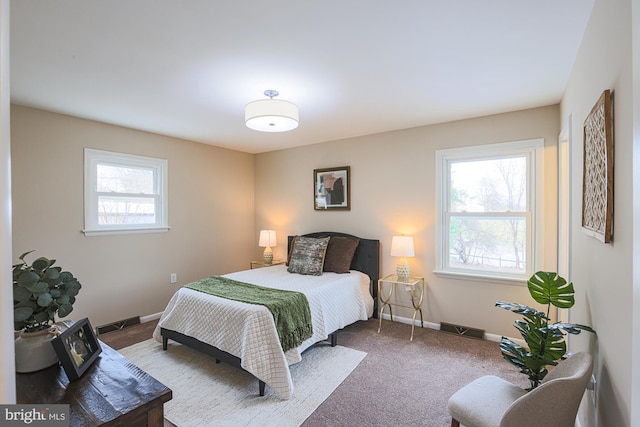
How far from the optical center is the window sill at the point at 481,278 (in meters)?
3.19

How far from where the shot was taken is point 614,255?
1232 mm

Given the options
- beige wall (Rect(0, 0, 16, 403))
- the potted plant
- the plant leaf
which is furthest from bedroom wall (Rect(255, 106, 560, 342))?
beige wall (Rect(0, 0, 16, 403))

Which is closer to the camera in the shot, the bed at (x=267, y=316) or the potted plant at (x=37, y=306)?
the potted plant at (x=37, y=306)

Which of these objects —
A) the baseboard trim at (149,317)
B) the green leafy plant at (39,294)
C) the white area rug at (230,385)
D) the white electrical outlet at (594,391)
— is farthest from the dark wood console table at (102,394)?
the baseboard trim at (149,317)

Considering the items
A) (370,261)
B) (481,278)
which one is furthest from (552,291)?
(370,261)

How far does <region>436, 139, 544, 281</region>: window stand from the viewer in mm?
3154

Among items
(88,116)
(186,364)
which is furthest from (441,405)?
(88,116)

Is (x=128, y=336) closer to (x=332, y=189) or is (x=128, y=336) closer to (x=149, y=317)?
(x=149, y=317)

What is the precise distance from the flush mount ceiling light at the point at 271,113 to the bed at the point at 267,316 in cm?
151

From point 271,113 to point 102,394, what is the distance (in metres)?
2.00

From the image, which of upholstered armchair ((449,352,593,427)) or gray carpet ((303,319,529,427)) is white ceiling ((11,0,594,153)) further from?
gray carpet ((303,319,529,427))

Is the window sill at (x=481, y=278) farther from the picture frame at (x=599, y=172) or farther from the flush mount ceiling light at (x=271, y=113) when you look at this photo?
the flush mount ceiling light at (x=271, y=113)

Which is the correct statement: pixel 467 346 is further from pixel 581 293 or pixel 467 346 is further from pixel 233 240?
pixel 233 240

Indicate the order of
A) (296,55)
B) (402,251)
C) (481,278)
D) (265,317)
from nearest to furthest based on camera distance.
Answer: (296,55)
(265,317)
(481,278)
(402,251)
